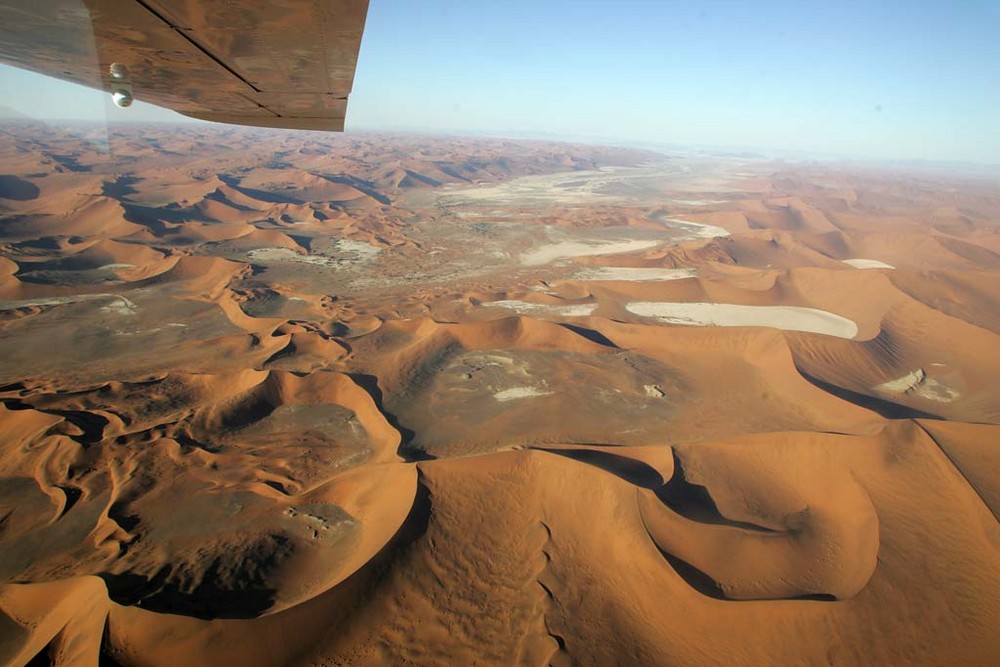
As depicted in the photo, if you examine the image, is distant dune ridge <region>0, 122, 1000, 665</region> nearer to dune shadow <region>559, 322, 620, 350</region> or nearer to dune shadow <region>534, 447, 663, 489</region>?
dune shadow <region>534, 447, 663, 489</region>

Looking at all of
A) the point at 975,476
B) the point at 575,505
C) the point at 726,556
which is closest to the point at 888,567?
the point at 726,556

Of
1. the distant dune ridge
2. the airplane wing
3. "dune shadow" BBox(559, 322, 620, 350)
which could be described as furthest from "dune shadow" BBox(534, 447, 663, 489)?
the airplane wing

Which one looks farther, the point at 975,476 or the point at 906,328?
the point at 906,328

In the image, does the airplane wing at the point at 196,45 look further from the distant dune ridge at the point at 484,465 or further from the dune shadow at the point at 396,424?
the dune shadow at the point at 396,424

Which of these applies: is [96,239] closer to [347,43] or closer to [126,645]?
[126,645]

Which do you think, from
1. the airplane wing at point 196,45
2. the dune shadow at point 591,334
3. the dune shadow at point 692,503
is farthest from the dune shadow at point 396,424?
the airplane wing at point 196,45
